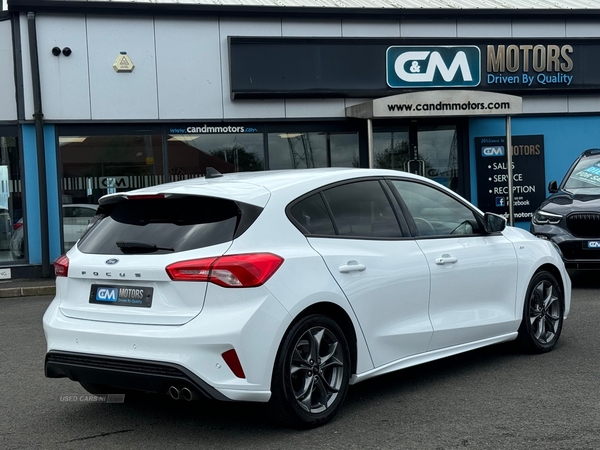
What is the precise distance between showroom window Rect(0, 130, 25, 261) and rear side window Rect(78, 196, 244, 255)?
33.9 ft

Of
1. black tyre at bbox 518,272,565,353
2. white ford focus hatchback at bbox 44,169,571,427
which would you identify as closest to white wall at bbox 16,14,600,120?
black tyre at bbox 518,272,565,353

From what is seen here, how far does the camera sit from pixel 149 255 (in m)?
4.80

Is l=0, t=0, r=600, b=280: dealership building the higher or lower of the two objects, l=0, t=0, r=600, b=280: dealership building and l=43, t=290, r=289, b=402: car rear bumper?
the higher

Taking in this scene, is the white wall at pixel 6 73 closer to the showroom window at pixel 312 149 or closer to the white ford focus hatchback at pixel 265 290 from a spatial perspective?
the showroom window at pixel 312 149

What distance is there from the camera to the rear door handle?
16.8 ft

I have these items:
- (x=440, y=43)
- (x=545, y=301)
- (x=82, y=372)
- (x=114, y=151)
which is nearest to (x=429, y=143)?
(x=440, y=43)

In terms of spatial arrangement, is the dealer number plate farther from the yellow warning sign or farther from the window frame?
the yellow warning sign

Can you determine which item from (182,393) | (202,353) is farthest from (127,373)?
(202,353)

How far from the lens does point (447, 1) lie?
1820 cm

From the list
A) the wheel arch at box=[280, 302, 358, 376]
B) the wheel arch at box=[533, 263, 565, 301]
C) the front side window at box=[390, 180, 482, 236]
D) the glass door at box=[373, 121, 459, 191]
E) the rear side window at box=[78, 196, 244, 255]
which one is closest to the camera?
the rear side window at box=[78, 196, 244, 255]

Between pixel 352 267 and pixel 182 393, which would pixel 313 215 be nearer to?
pixel 352 267

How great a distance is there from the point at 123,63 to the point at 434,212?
34.3 feet

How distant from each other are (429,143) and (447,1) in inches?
135

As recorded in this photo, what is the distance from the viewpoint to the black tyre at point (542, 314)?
6738 mm
